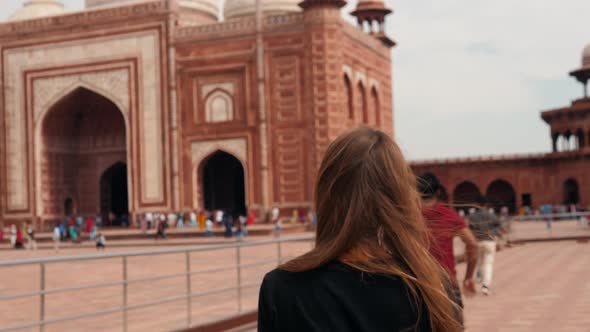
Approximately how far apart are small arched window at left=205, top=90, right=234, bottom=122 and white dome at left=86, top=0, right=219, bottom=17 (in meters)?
4.21

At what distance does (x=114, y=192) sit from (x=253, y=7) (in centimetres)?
856

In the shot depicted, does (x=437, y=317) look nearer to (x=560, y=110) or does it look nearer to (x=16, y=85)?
(x=16, y=85)

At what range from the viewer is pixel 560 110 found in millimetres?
31391

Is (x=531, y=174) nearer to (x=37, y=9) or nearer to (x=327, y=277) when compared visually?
(x=37, y=9)

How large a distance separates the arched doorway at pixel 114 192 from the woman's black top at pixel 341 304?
27017mm

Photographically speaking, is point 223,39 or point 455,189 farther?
point 455,189

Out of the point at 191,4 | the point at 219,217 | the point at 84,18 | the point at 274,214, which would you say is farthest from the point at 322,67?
the point at 84,18

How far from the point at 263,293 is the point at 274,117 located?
73.5ft

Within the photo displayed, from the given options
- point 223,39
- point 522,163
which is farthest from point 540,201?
point 223,39

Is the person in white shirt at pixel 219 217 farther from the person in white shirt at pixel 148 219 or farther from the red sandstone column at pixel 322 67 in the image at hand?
the red sandstone column at pixel 322 67

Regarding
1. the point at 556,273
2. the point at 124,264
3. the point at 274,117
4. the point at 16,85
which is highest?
the point at 16,85

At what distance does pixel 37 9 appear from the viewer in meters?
29.1

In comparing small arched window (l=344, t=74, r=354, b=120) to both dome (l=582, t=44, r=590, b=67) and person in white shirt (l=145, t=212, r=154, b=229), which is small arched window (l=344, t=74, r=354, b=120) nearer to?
person in white shirt (l=145, t=212, r=154, b=229)

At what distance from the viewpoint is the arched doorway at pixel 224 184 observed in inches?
1063
